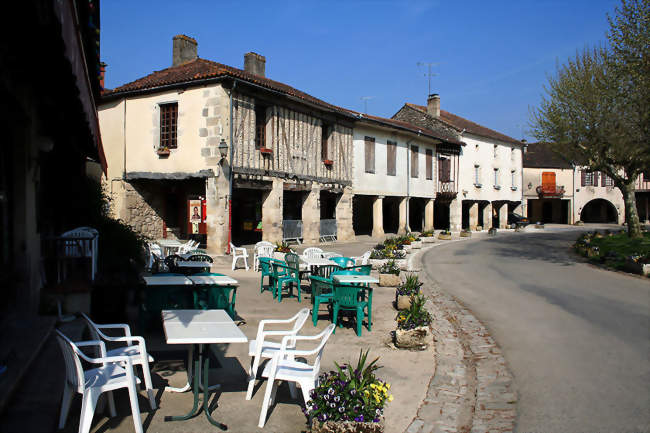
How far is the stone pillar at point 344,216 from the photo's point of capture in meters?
22.5

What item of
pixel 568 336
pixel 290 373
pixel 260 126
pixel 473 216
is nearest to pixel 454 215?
pixel 473 216

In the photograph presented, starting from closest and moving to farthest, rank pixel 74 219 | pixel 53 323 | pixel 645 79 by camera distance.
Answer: pixel 53 323
pixel 74 219
pixel 645 79

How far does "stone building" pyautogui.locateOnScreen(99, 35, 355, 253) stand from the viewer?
15.8 meters

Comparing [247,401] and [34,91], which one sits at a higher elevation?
[34,91]

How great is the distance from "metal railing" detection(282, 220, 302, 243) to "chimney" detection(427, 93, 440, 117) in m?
18.8

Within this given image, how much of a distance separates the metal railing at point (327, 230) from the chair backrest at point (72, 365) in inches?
709

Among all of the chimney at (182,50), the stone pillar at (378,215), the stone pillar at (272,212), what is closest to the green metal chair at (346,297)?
the stone pillar at (272,212)

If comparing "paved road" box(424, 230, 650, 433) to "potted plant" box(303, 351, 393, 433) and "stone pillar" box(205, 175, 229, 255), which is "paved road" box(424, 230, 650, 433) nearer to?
"potted plant" box(303, 351, 393, 433)

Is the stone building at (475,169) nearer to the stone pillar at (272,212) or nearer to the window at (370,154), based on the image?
the window at (370,154)

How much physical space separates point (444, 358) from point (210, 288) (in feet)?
9.94

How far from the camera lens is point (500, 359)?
5875 mm

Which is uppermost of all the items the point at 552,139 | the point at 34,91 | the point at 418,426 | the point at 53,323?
the point at 552,139

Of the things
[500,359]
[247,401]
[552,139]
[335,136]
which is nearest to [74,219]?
[247,401]

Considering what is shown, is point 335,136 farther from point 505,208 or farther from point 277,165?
point 505,208
